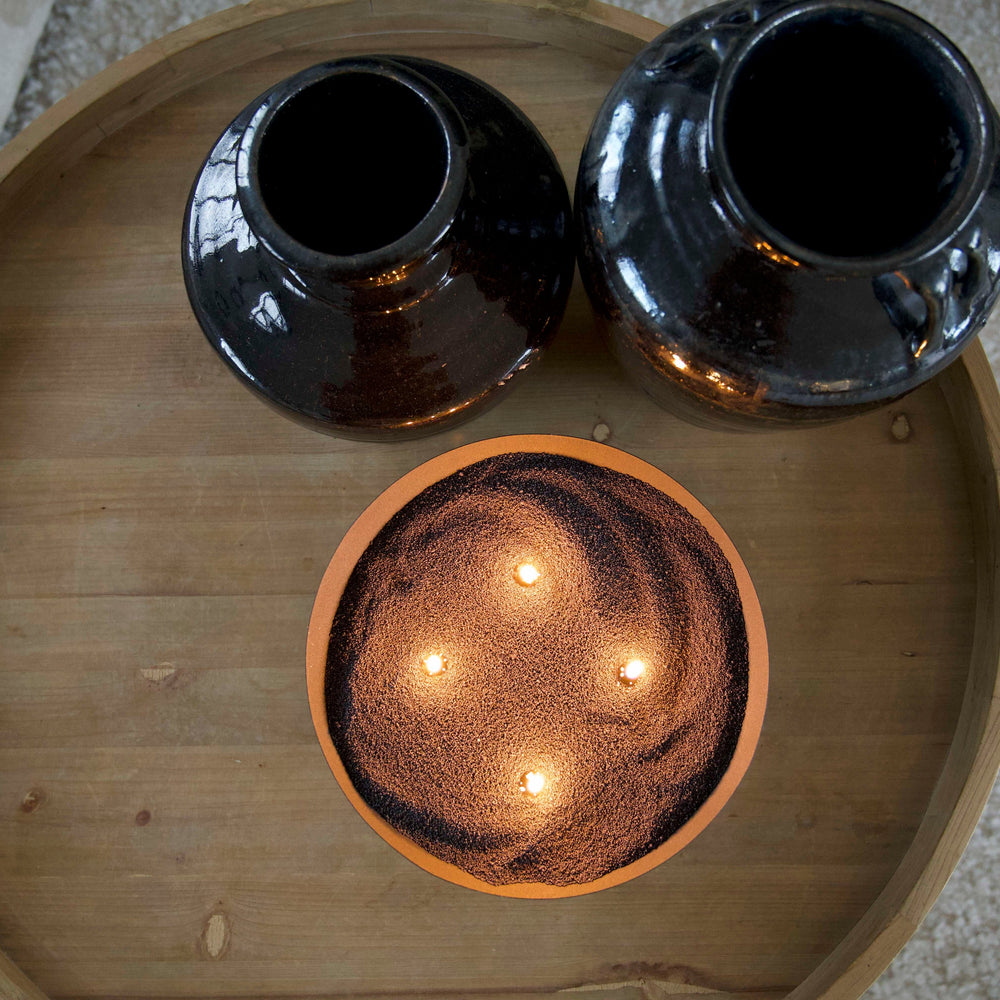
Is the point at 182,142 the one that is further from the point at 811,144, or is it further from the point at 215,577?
the point at 811,144

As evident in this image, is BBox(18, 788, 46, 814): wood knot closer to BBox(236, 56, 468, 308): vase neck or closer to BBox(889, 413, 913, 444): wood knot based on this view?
BBox(236, 56, 468, 308): vase neck

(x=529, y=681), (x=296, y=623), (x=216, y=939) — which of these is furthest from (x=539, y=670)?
(x=216, y=939)

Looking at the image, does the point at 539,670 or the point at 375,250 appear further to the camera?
the point at 539,670

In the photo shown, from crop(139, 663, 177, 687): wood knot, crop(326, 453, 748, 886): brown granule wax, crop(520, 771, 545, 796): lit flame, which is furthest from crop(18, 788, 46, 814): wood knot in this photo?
crop(520, 771, 545, 796): lit flame

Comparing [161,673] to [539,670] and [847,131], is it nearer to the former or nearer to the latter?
[539,670]

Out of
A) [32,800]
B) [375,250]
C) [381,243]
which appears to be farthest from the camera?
[32,800]

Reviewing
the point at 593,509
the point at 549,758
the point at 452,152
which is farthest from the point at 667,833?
the point at 452,152
